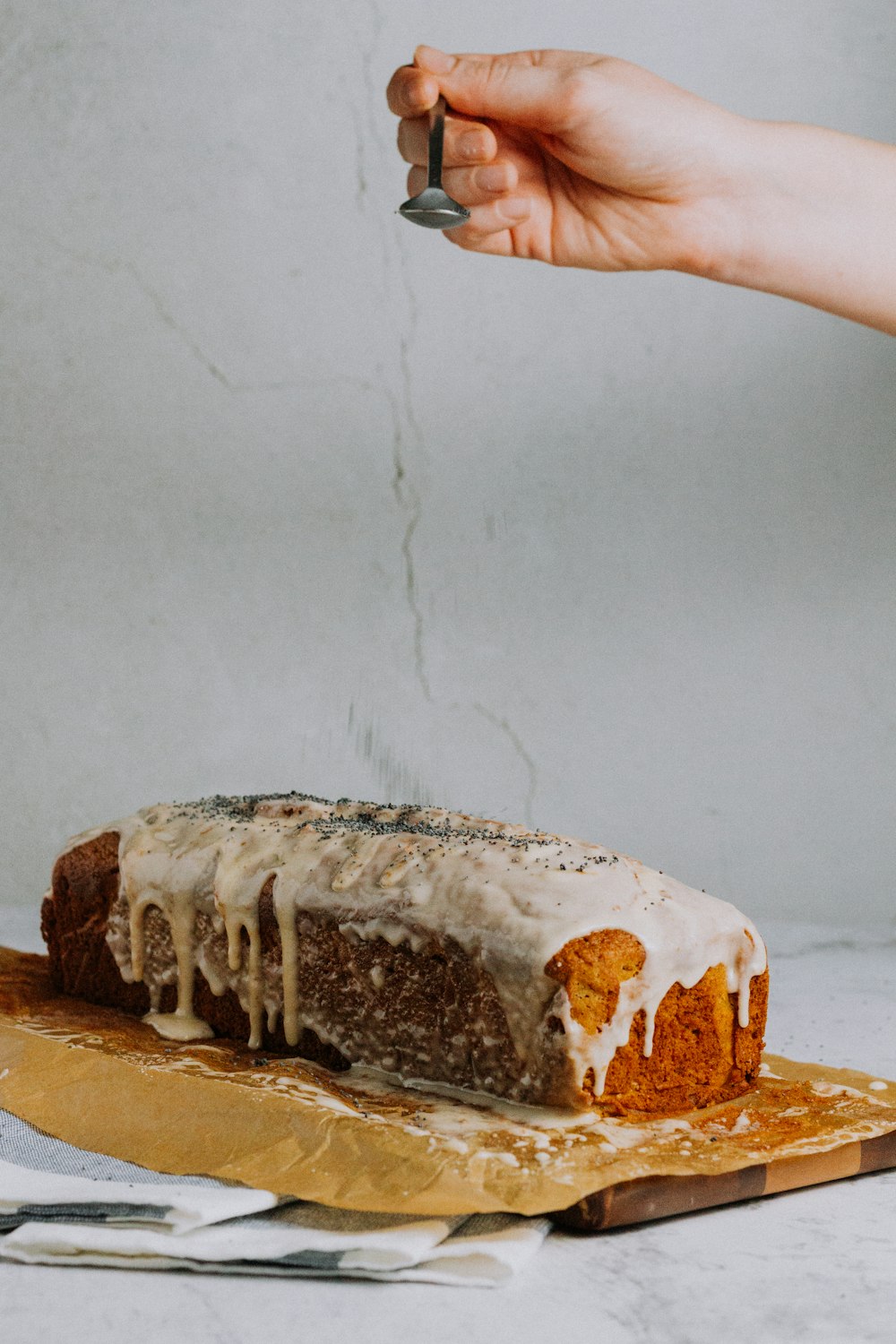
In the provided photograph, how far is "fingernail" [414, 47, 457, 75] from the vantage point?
5.00 feet

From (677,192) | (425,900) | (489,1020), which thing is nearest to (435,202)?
(677,192)

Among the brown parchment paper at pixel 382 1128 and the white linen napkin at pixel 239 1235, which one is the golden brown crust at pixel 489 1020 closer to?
the brown parchment paper at pixel 382 1128

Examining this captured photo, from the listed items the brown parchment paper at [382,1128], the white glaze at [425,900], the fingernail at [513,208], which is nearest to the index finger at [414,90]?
the fingernail at [513,208]

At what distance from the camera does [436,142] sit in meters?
1.54

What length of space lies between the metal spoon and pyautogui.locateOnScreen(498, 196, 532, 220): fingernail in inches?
4.7

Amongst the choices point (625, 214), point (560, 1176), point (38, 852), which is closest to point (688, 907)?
point (560, 1176)

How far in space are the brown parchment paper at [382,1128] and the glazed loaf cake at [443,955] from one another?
0.15ft

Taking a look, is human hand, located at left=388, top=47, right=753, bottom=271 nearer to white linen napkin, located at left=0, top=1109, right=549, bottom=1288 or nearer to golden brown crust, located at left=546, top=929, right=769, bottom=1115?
golden brown crust, located at left=546, top=929, right=769, bottom=1115

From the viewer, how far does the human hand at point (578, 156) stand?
5.08 ft

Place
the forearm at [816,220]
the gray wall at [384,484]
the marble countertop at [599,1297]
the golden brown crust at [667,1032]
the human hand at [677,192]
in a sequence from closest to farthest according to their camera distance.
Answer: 1. the marble countertop at [599,1297]
2. the golden brown crust at [667,1032]
3. the human hand at [677,192]
4. the forearm at [816,220]
5. the gray wall at [384,484]

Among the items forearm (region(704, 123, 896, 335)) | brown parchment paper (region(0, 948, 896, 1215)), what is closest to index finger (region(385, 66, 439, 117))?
forearm (region(704, 123, 896, 335))

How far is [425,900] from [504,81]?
2.97ft

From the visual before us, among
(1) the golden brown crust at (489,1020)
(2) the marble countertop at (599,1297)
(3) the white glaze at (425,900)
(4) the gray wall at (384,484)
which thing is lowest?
(2) the marble countertop at (599,1297)

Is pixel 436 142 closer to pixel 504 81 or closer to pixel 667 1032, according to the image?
pixel 504 81
